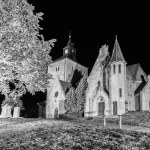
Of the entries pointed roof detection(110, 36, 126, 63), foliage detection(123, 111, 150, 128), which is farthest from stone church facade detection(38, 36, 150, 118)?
foliage detection(123, 111, 150, 128)

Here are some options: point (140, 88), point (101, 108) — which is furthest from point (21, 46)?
point (140, 88)

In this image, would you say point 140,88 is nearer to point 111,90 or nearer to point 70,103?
point 111,90

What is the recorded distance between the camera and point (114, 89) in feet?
128

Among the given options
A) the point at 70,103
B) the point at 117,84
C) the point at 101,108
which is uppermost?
the point at 117,84

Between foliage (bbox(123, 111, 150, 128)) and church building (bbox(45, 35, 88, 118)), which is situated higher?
church building (bbox(45, 35, 88, 118))

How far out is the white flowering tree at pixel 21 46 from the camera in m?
16.7

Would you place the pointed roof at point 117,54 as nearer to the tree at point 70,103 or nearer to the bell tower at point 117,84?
the bell tower at point 117,84

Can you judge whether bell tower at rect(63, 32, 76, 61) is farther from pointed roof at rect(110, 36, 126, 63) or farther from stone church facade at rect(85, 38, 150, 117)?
pointed roof at rect(110, 36, 126, 63)

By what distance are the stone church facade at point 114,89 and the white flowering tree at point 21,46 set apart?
2123cm

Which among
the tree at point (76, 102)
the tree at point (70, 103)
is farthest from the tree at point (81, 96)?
the tree at point (70, 103)

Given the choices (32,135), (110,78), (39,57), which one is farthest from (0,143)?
(110,78)

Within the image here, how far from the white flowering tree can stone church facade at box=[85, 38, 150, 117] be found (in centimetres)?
2123

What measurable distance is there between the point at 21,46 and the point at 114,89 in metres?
25.0

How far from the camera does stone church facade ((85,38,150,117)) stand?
38.5m
